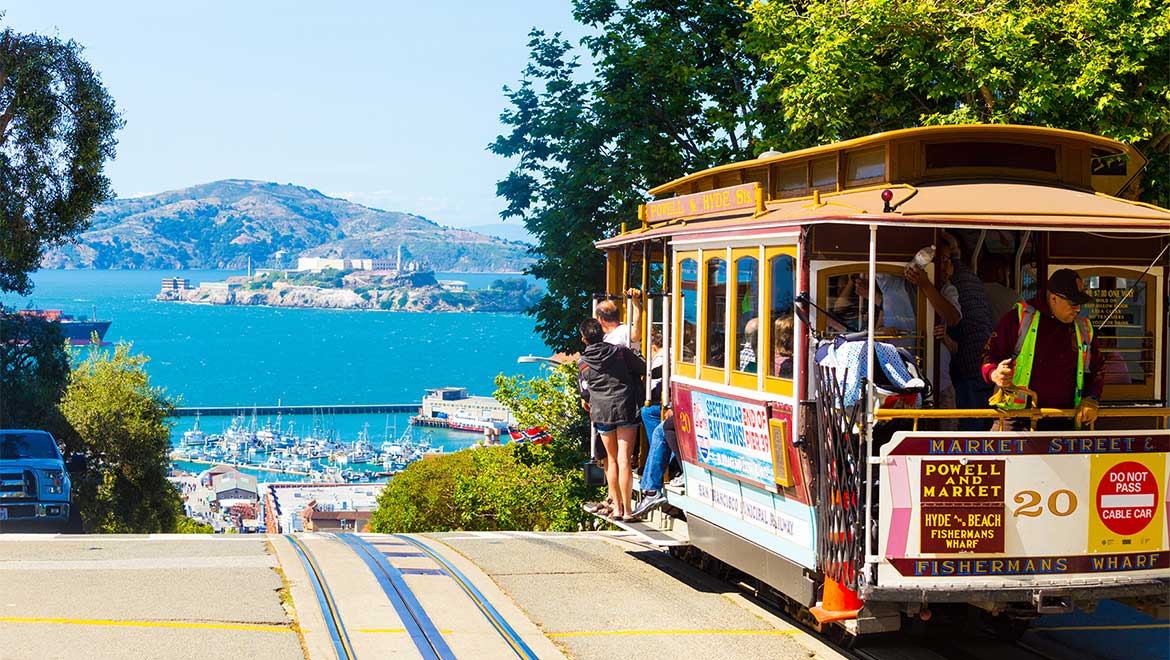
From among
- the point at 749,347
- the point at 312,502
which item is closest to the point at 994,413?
the point at 749,347

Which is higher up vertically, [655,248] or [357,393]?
[655,248]

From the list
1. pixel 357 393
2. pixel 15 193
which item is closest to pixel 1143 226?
pixel 15 193

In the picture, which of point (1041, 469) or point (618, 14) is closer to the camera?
point (1041, 469)

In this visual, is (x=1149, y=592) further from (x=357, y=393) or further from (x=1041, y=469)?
(x=357, y=393)

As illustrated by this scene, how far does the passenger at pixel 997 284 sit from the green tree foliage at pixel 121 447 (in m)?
32.6

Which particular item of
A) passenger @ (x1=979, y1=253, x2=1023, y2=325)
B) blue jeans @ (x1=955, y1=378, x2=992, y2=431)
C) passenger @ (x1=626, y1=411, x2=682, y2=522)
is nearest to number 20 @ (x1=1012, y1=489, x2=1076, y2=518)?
blue jeans @ (x1=955, y1=378, x2=992, y2=431)

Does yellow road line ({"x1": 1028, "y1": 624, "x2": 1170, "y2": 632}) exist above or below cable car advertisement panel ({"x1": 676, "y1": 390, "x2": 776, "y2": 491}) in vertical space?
below

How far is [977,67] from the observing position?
58.6 feet

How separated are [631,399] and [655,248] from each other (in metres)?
1.41

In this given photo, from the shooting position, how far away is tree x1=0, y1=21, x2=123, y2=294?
84.9 feet

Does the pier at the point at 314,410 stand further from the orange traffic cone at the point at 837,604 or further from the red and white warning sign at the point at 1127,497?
the red and white warning sign at the point at 1127,497

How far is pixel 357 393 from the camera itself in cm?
19650

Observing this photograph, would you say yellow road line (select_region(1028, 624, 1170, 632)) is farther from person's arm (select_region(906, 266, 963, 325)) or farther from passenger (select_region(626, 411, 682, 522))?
passenger (select_region(626, 411, 682, 522))

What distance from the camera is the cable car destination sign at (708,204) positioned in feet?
33.4
